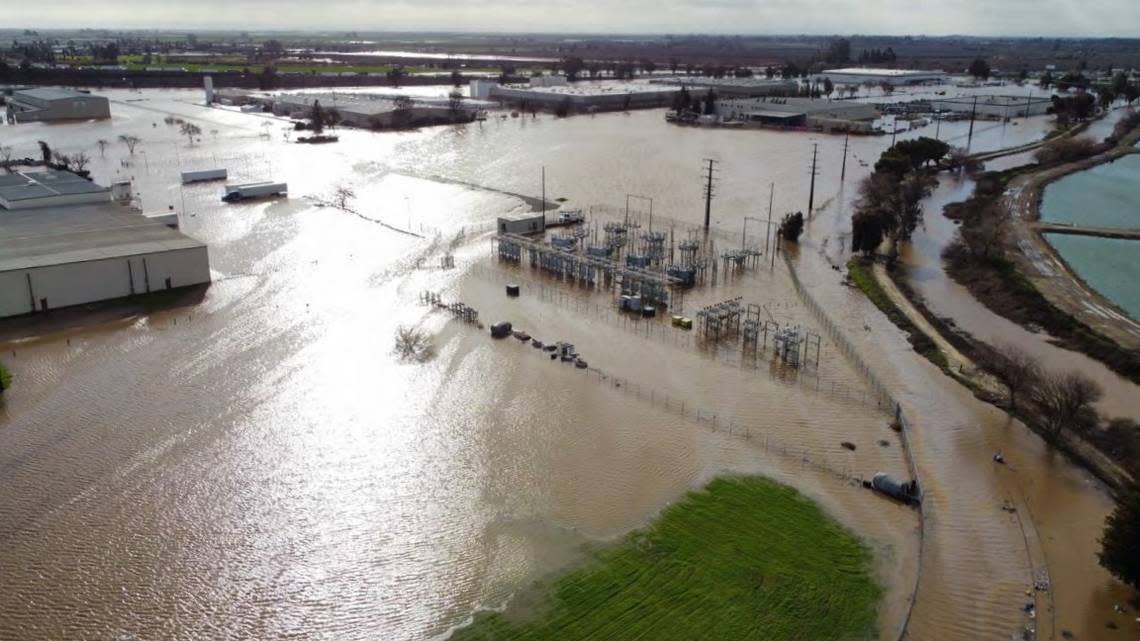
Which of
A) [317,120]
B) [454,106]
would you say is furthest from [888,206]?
[454,106]

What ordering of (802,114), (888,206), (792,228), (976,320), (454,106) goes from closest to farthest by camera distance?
1. (976,320)
2. (792,228)
3. (888,206)
4. (802,114)
5. (454,106)

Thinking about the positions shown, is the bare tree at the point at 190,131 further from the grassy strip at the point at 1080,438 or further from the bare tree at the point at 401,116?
the grassy strip at the point at 1080,438

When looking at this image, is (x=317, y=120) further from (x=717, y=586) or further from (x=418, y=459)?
(x=717, y=586)

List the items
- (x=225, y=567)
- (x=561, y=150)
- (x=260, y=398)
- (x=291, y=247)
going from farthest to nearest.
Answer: (x=561, y=150) → (x=291, y=247) → (x=260, y=398) → (x=225, y=567)

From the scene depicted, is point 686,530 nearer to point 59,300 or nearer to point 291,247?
point 59,300

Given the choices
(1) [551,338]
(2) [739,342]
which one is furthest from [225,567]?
(2) [739,342]
